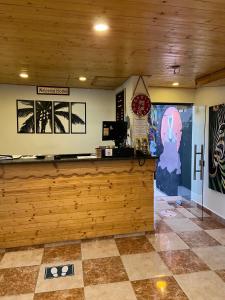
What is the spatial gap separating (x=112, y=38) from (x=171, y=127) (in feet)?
12.5

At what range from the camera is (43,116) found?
16.2ft

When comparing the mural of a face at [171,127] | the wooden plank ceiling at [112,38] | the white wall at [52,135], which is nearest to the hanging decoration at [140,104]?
the wooden plank ceiling at [112,38]

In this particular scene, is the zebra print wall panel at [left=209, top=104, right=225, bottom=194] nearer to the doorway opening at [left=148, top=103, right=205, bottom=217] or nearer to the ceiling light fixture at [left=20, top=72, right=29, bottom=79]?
the doorway opening at [left=148, top=103, right=205, bottom=217]

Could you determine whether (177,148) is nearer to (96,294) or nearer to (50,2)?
(96,294)

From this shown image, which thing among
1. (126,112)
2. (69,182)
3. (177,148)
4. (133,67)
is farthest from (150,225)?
(177,148)

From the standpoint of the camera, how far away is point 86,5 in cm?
178

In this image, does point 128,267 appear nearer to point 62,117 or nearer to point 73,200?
point 73,200

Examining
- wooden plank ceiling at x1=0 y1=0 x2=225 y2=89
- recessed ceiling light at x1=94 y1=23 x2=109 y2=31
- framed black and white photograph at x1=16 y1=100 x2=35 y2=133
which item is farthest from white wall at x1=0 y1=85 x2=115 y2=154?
recessed ceiling light at x1=94 y1=23 x2=109 y2=31

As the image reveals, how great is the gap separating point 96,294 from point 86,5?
7.94ft

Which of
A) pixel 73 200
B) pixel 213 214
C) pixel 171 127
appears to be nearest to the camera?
pixel 73 200

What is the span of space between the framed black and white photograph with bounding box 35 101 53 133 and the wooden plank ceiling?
993 mm

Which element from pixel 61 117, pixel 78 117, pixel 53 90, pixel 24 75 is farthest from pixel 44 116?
pixel 24 75

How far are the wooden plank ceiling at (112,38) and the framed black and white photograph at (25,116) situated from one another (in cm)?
94

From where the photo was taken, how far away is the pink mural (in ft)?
19.2
